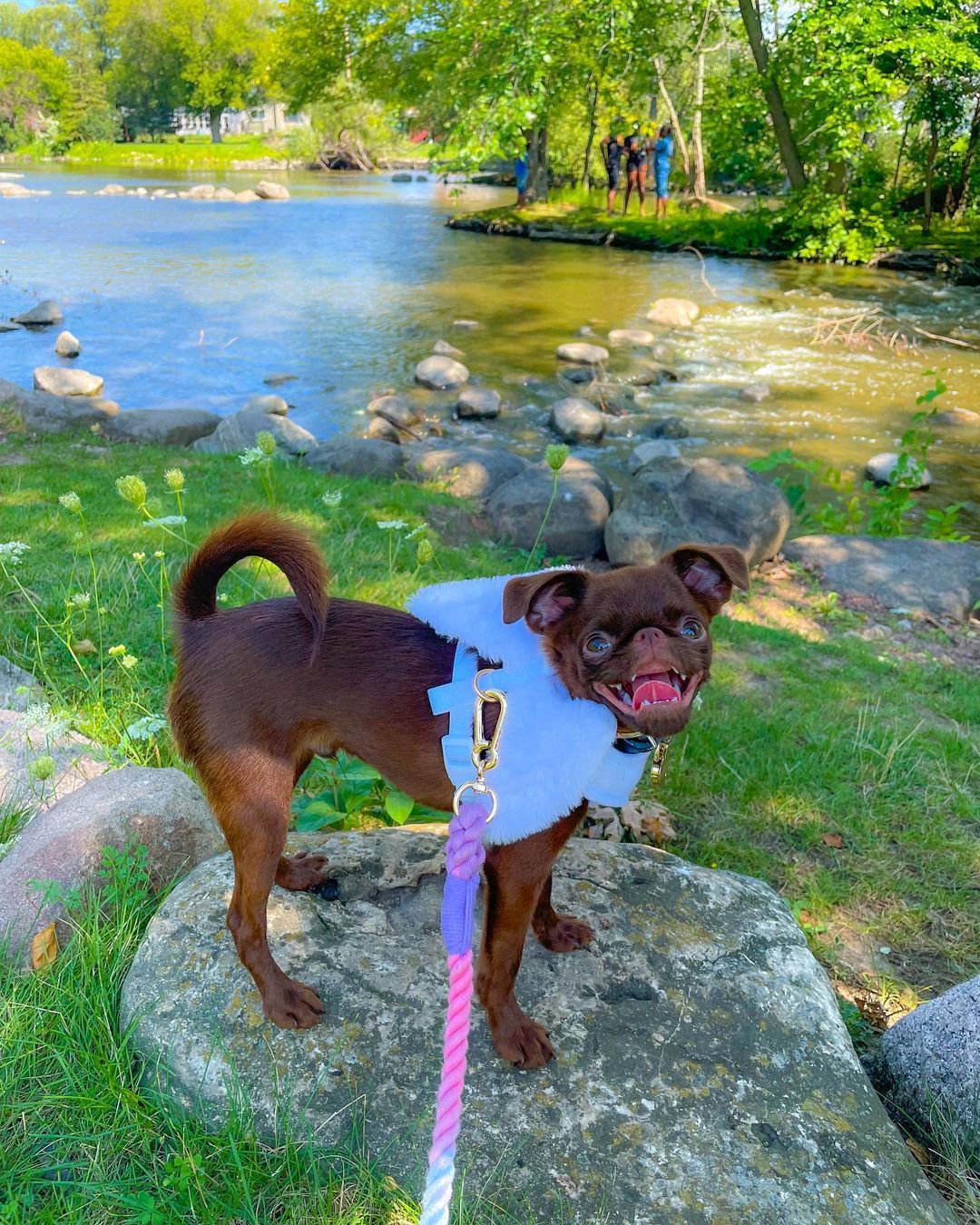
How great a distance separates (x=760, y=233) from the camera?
75.4 ft

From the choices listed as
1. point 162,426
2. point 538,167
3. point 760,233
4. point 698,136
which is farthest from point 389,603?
point 538,167

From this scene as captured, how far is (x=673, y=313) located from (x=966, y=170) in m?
12.0

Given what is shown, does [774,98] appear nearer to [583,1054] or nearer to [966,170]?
[966,170]

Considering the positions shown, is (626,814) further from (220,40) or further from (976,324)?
(220,40)

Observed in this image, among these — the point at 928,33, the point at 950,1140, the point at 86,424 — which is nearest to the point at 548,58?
the point at 928,33

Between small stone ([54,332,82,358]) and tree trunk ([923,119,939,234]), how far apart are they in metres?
20.9

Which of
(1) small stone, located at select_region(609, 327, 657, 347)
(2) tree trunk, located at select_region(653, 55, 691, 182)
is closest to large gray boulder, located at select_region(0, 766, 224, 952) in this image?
(1) small stone, located at select_region(609, 327, 657, 347)

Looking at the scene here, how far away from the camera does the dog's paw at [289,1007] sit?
7.30ft

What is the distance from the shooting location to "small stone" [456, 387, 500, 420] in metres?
11.6

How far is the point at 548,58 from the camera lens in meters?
14.1

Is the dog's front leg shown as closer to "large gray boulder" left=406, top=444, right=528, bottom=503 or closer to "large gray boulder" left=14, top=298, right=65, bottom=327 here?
"large gray boulder" left=406, top=444, right=528, bottom=503

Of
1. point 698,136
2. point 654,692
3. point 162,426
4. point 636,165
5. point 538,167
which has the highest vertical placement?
point 698,136

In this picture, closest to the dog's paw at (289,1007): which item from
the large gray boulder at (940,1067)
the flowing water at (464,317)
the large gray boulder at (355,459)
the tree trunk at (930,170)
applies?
the large gray boulder at (940,1067)

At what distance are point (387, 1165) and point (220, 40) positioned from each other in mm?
92203
